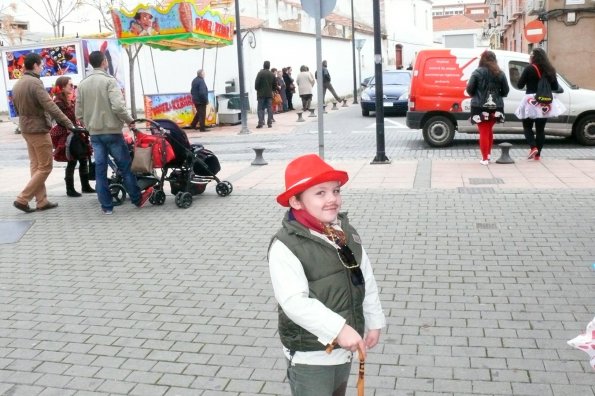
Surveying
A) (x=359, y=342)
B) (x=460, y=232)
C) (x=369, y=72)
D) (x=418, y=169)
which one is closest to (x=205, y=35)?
(x=418, y=169)

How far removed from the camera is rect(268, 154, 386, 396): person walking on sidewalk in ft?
7.93

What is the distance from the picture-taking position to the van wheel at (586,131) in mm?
13141

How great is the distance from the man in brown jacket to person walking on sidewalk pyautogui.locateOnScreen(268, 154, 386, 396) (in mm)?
6896

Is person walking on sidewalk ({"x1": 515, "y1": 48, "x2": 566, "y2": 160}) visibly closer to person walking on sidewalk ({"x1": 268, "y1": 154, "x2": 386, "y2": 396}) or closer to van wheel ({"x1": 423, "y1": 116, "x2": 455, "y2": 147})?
van wheel ({"x1": 423, "y1": 116, "x2": 455, "y2": 147})

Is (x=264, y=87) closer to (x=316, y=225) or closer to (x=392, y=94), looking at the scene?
(x=392, y=94)

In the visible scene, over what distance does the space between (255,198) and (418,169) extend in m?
3.04

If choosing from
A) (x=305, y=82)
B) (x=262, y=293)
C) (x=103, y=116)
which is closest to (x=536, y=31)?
(x=305, y=82)

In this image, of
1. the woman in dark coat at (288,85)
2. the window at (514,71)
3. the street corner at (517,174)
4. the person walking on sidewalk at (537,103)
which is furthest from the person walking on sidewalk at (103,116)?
the woman in dark coat at (288,85)

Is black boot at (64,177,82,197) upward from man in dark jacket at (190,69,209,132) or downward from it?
downward

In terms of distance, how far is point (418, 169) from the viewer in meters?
10.9

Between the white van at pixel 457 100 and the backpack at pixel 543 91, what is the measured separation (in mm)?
2124

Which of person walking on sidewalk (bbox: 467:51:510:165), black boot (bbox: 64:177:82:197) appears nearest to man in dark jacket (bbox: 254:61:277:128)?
person walking on sidewalk (bbox: 467:51:510:165)

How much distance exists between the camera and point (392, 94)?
21531 millimetres

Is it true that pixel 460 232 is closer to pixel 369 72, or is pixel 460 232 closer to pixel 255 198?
pixel 255 198
